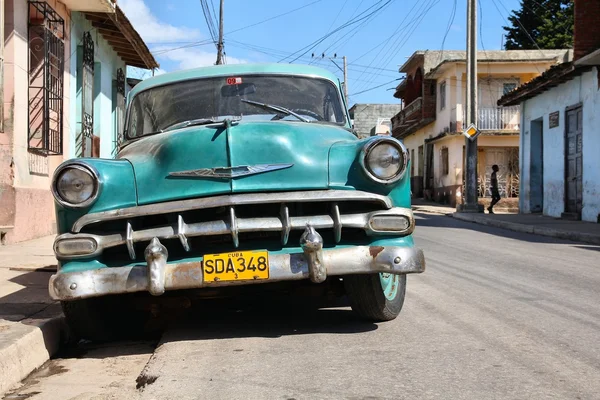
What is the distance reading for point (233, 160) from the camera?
4.27m

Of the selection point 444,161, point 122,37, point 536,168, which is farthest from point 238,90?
point 444,161

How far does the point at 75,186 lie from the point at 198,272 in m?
0.89

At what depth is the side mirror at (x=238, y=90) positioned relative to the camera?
552cm

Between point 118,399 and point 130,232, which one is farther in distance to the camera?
point 130,232

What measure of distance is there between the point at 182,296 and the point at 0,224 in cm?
687

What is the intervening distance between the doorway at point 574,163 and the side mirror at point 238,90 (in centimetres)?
1563

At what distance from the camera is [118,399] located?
3.41 meters

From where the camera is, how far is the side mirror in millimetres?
5516

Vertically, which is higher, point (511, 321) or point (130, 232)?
point (130, 232)

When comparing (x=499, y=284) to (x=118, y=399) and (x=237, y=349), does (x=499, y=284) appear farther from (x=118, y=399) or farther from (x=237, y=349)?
(x=118, y=399)

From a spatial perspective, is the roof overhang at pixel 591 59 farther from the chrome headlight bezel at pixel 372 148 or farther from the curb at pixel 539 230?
the chrome headlight bezel at pixel 372 148

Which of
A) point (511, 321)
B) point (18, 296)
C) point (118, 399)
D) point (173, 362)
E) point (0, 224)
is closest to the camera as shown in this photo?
point (118, 399)

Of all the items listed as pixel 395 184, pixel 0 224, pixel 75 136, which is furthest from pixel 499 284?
pixel 75 136

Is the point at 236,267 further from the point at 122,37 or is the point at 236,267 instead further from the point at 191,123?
the point at 122,37
